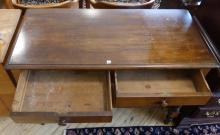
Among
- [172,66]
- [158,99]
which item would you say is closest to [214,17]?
[172,66]

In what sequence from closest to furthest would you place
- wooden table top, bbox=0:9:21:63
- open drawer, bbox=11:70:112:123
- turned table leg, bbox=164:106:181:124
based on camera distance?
open drawer, bbox=11:70:112:123, wooden table top, bbox=0:9:21:63, turned table leg, bbox=164:106:181:124

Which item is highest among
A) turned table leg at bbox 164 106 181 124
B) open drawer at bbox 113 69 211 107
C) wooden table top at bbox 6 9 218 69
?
wooden table top at bbox 6 9 218 69

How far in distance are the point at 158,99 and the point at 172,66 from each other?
0.50ft

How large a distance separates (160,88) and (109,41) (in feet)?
1.05

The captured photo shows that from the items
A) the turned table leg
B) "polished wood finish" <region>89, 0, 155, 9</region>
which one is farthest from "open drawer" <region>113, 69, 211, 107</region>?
"polished wood finish" <region>89, 0, 155, 9</region>

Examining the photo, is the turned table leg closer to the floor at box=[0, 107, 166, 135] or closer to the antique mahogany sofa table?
the floor at box=[0, 107, 166, 135]

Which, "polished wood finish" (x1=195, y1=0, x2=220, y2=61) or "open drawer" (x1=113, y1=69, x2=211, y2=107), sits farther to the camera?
"polished wood finish" (x1=195, y1=0, x2=220, y2=61)

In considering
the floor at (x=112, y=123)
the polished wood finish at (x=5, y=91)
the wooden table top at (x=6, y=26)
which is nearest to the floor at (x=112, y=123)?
the floor at (x=112, y=123)

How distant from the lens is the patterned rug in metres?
1.29

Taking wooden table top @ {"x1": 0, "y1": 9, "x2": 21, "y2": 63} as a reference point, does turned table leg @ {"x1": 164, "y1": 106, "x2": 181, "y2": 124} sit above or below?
below

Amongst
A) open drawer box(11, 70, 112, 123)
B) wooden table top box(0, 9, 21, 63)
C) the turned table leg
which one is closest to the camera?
open drawer box(11, 70, 112, 123)

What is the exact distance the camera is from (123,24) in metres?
1.01

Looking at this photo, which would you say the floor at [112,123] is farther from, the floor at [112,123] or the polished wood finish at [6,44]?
the polished wood finish at [6,44]

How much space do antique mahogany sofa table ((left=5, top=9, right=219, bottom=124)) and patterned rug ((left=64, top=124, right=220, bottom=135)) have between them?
459mm
